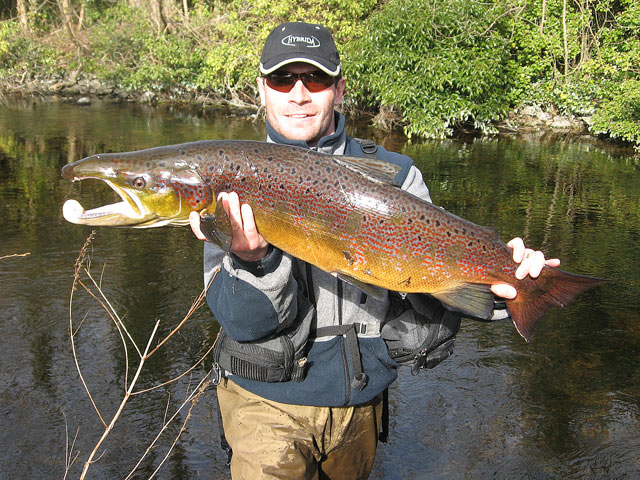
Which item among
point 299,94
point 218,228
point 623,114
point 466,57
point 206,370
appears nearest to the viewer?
point 218,228

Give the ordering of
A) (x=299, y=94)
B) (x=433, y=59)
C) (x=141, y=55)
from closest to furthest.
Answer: (x=299, y=94) < (x=433, y=59) < (x=141, y=55)

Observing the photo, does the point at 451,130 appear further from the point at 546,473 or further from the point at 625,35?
the point at 546,473

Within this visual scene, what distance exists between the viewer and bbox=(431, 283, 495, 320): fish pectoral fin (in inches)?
108

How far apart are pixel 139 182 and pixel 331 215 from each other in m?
0.82

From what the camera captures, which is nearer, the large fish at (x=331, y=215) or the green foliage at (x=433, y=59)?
the large fish at (x=331, y=215)

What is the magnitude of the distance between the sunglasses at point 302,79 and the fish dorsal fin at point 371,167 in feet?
1.74

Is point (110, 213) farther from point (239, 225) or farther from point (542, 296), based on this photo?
point (542, 296)

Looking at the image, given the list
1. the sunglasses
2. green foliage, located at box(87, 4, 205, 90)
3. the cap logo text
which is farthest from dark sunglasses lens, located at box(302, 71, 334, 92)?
green foliage, located at box(87, 4, 205, 90)

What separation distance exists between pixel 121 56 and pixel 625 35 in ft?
73.6

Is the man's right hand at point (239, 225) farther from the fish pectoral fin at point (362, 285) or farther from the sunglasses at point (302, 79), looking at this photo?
the sunglasses at point (302, 79)

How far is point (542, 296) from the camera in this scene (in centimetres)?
280

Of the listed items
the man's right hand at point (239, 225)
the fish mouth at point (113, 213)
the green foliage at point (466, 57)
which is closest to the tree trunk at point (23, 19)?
the green foliage at point (466, 57)

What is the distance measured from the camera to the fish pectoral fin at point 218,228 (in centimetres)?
248

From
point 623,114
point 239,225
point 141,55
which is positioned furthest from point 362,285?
point 141,55
